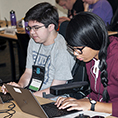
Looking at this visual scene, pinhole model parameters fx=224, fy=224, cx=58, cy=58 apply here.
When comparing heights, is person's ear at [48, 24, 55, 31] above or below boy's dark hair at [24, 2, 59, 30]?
below

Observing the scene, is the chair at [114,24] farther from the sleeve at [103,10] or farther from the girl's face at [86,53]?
the girl's face at [86,53]

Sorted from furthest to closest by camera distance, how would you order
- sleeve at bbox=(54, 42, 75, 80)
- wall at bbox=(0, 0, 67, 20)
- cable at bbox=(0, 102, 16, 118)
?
wall at bbox=(0, 0, 67, 20) → sleeve at bbox=(54, 42, 75, 80) → cable at bbox=(0, 102, 16, 118)

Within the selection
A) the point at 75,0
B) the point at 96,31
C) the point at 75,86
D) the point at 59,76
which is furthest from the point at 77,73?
the point at 75,0

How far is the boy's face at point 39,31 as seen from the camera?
1902 mm

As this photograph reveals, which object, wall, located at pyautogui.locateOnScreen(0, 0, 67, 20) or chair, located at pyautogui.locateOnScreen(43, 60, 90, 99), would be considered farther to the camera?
wall, located at pyautogui.locateOnScreen(0, 0, 67, 20)

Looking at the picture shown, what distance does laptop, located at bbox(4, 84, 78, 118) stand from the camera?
1.28 meters

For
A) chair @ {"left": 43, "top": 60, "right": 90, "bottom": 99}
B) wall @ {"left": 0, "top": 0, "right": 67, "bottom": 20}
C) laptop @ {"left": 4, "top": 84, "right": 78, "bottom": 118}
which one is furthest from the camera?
wall @ {"left": 0, "top": 0, "right": 67, "bottom": 20}

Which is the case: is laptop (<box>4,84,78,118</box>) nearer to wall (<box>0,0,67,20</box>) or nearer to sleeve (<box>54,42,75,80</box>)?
sleeve (<box>54,42,75,80</box>)

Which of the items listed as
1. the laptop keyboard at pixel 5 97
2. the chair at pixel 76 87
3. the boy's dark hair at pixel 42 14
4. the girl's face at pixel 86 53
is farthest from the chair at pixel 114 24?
the laptop keyboard at pixel 5 97

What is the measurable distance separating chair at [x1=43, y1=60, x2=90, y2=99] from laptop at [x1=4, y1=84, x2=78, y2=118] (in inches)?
4.0

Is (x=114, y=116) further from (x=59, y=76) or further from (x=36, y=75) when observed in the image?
(x=36, y=75)

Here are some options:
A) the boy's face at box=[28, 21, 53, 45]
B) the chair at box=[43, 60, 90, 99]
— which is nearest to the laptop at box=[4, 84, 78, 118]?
the chair at box=[43, 60, 90, 99]

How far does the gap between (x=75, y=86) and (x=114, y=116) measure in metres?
0.34

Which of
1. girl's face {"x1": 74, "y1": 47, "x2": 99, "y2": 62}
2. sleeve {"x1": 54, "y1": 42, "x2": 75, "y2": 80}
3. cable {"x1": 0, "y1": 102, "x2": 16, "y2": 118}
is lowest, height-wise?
cable {"x1": 0, "y1": 102, "x2": 16, "y2": 118}
